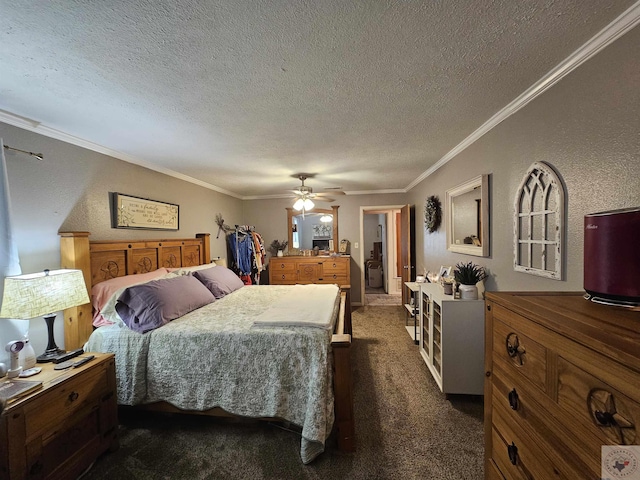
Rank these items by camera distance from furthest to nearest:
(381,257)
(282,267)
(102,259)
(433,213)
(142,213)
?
(381,257) → (282,267) → (433,213) → (142,213) → (102,259)

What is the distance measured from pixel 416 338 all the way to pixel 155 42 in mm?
3718

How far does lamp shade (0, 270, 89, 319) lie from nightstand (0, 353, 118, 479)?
1.27 feet

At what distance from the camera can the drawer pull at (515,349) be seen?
869mm

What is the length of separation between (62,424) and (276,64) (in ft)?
7.62

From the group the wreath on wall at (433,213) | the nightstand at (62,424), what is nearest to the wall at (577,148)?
the wreath on wall at (433,213)

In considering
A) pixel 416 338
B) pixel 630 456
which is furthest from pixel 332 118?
pixel 416 338

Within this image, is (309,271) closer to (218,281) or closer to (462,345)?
(218,281)

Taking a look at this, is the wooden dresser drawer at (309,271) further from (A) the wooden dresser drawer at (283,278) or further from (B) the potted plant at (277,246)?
(B) the potted plant at (277,246)

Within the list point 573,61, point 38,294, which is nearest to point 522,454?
point 573,61

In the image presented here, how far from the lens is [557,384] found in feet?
2.36

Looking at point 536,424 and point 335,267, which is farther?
point 335,267

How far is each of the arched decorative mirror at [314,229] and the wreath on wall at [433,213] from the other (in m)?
2.06

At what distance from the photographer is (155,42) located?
116 centimetres

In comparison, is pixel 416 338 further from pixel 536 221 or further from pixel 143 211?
pixel 143 211
